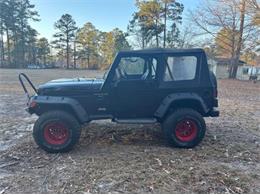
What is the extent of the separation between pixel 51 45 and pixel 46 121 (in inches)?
2402

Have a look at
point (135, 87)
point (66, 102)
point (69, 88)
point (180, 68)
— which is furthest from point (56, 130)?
point (180, 68)

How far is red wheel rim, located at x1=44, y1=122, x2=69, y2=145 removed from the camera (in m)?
4.30

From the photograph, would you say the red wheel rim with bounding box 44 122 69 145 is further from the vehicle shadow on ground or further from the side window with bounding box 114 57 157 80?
the side window with bounding box 114 57 157 80

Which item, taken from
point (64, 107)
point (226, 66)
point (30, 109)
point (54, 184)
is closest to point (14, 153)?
point (30, 109)

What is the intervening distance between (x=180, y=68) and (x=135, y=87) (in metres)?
0.93

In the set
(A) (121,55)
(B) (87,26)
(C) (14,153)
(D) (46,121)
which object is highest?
(B) (87,26)

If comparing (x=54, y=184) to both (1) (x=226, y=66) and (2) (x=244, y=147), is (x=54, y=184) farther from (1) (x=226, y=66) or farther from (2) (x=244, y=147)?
(1) (x=226, y=66)

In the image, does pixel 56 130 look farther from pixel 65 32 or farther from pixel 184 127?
pixel 65 32

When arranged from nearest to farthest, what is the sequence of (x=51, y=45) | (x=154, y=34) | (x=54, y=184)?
1. (x=54, y=184)
2. (x=154, y=34)
3. (x=51, y=45)

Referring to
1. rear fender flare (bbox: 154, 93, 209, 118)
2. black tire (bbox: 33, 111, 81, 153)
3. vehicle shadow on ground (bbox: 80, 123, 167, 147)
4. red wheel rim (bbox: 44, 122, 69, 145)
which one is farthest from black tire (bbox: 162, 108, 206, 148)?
red wheel rim (bbox: 44, 122, 69, 145)

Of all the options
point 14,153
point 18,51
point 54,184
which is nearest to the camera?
point 54,184

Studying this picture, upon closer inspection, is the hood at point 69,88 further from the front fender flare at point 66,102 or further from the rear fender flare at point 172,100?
the rear fender flare at point 172,100

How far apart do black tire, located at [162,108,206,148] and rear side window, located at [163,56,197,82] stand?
63 centimetres

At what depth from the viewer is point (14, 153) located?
14.0 feet
